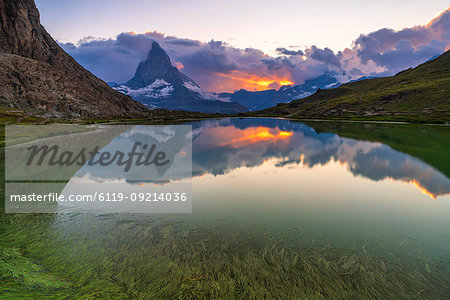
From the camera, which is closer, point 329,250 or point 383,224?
point 329,250

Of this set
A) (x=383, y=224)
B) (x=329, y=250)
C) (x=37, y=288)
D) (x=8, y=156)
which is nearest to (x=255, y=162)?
(x=383, y=224)

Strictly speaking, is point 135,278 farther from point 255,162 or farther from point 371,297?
point 255,162

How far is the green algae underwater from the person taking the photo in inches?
426

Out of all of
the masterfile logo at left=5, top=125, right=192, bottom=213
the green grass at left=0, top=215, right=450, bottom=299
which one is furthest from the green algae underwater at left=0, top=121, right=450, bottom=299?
the masterfile logo at left=5, top=125, right=192, bottom=213

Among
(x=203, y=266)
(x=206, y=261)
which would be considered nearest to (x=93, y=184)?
(x=206, y=261)

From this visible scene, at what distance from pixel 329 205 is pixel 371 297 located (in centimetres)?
1232

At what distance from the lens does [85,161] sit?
4316 cm

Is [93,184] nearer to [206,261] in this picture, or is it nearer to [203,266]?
[206,261]

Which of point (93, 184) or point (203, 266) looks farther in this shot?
point (93, 184)

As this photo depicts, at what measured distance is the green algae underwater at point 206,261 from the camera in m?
10.8

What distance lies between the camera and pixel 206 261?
1314 centimetres

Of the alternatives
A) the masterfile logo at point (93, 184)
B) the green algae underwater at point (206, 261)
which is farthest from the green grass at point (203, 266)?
the masterfile logo at point (93, 184)

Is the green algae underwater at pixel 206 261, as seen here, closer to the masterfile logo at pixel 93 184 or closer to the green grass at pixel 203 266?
the green grass at pixel 203 266

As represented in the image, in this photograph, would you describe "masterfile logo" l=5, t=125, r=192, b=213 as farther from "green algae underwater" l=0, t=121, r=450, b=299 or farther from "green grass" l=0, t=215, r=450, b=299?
"green grass" l=0, t=215, r=450, b=299
